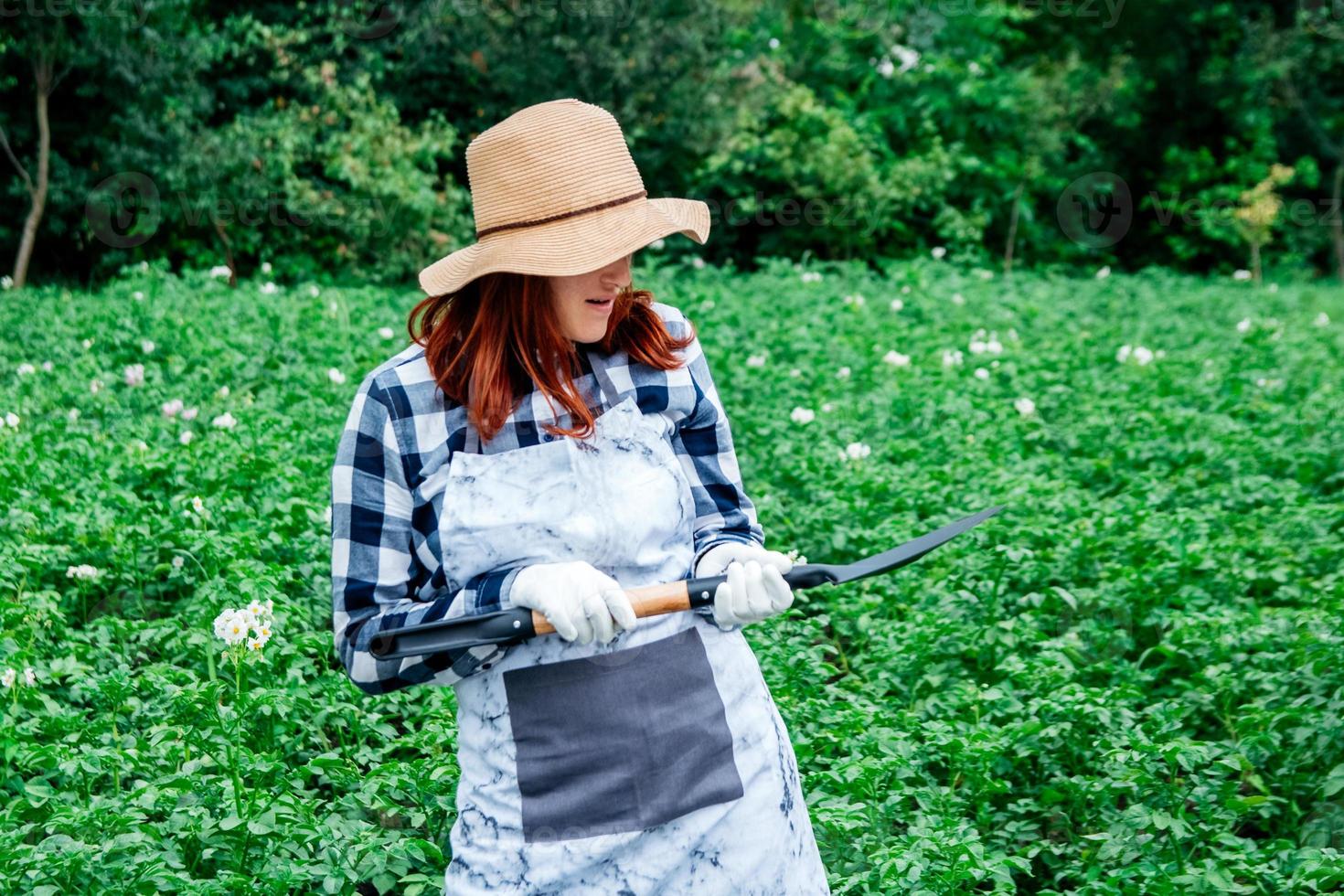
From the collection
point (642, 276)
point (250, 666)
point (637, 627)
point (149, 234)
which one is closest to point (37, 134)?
point (149, 234)

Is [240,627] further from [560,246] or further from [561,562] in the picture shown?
[560,246]

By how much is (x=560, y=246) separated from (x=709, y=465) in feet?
1.39

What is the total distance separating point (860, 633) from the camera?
3816 millimetres

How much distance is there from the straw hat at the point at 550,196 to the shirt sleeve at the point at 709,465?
9.0 inches

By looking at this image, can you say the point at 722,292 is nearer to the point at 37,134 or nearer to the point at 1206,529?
the point at 1206,529

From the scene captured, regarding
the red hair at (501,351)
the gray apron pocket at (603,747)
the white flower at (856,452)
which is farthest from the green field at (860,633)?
the red hair at (501,351)

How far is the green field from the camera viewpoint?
2.58 meters

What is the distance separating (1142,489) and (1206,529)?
693 mm

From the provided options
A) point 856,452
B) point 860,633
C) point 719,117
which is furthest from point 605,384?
point 719,117

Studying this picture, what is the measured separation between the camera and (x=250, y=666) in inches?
125

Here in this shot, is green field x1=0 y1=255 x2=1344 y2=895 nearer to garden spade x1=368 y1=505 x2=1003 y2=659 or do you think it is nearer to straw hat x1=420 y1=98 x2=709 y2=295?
garden spade x1=368 y1=505 x2=1003 y2=659

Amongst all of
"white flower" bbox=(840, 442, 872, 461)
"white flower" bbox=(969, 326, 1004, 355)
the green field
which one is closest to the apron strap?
the green field

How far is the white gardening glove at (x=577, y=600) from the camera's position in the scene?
5.00ft

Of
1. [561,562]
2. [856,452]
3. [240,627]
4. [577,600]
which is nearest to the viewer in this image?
[577,600]
